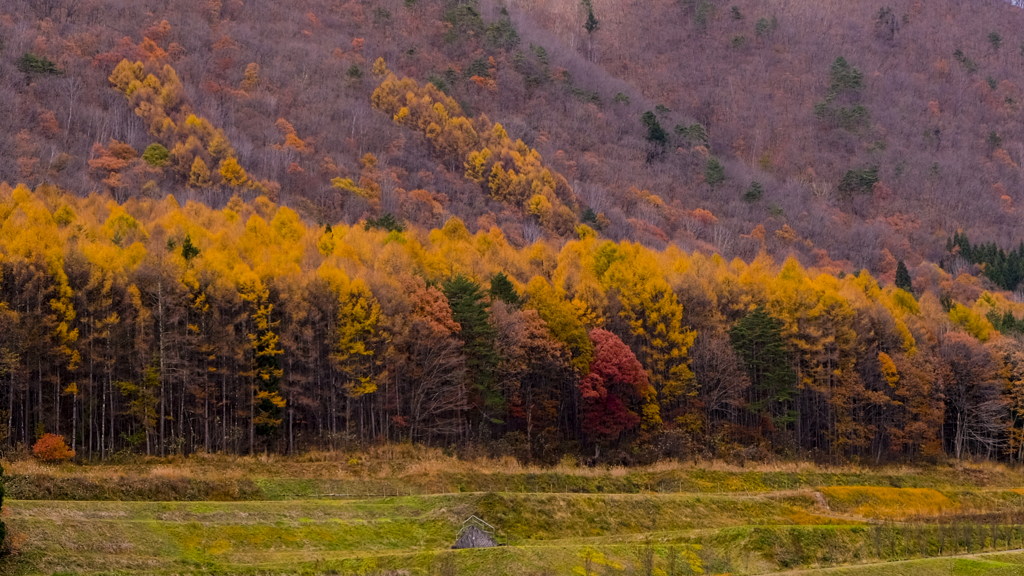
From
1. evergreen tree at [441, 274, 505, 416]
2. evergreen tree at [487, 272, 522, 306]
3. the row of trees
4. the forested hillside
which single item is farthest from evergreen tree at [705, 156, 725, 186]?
evergreen tree at [441, 274, 505, 416]

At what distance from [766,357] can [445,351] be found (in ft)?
88.9

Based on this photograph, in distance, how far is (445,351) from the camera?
66.2 metres

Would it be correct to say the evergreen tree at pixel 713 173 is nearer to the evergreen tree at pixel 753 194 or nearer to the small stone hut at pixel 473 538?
the evergreen tree at pixel 753 194

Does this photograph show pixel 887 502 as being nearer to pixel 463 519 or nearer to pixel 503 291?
pixel 503 291

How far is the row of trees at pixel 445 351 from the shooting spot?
2320 inches

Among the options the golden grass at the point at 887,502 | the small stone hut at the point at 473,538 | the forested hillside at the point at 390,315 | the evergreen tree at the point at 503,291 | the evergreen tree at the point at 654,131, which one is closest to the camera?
the small stone hut at the point at 473,538

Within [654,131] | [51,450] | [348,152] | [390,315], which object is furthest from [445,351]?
[654,131]

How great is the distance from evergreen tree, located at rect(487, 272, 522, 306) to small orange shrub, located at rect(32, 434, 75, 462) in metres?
31.5

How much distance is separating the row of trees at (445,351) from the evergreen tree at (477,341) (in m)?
0.21

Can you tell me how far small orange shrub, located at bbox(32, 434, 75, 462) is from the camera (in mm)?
51531

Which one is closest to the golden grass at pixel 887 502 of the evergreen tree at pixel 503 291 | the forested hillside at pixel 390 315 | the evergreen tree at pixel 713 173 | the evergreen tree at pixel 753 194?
the forested hillside at pixel 390 315

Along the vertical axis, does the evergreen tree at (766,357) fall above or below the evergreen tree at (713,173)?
below

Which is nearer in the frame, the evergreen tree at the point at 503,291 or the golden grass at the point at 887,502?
the golden grass at the point at 887,502

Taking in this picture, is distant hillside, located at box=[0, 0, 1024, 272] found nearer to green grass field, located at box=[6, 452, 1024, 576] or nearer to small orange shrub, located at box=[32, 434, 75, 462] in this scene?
small orange shrub, located at box=[32, 434, 75, 462]
